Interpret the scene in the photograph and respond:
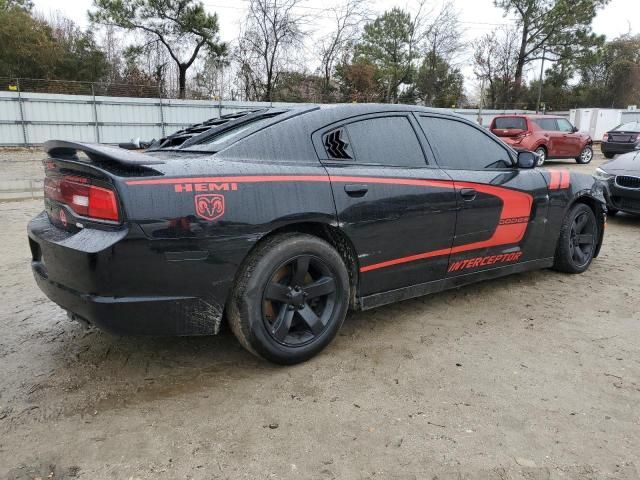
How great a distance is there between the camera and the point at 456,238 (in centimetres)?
350

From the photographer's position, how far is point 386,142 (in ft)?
10.6

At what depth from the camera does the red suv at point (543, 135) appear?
15047 millimetres

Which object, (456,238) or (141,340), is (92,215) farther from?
(456,238)

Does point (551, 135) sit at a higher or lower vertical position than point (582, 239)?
higher

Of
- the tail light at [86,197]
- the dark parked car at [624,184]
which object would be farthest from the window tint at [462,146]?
the dark parked car at [624,184]

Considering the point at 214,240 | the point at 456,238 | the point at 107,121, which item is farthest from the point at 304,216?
the point at 107,121

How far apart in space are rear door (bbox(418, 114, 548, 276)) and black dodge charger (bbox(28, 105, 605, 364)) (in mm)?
14

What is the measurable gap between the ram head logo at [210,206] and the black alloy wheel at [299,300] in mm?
453

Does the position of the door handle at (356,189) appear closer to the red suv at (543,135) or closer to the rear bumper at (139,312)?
Result: the rear bumper at (139,312)

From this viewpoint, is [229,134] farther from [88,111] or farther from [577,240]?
[88,111]

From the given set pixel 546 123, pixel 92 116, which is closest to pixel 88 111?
pixel 92 116

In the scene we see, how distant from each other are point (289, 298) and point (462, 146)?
1855 millimetres

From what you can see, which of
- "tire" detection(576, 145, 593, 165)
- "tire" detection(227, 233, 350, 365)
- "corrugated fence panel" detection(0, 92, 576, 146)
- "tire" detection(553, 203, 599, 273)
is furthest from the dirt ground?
"corrugated fence panel" detection(0, 92, 576, 146)

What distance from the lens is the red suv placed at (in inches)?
592
